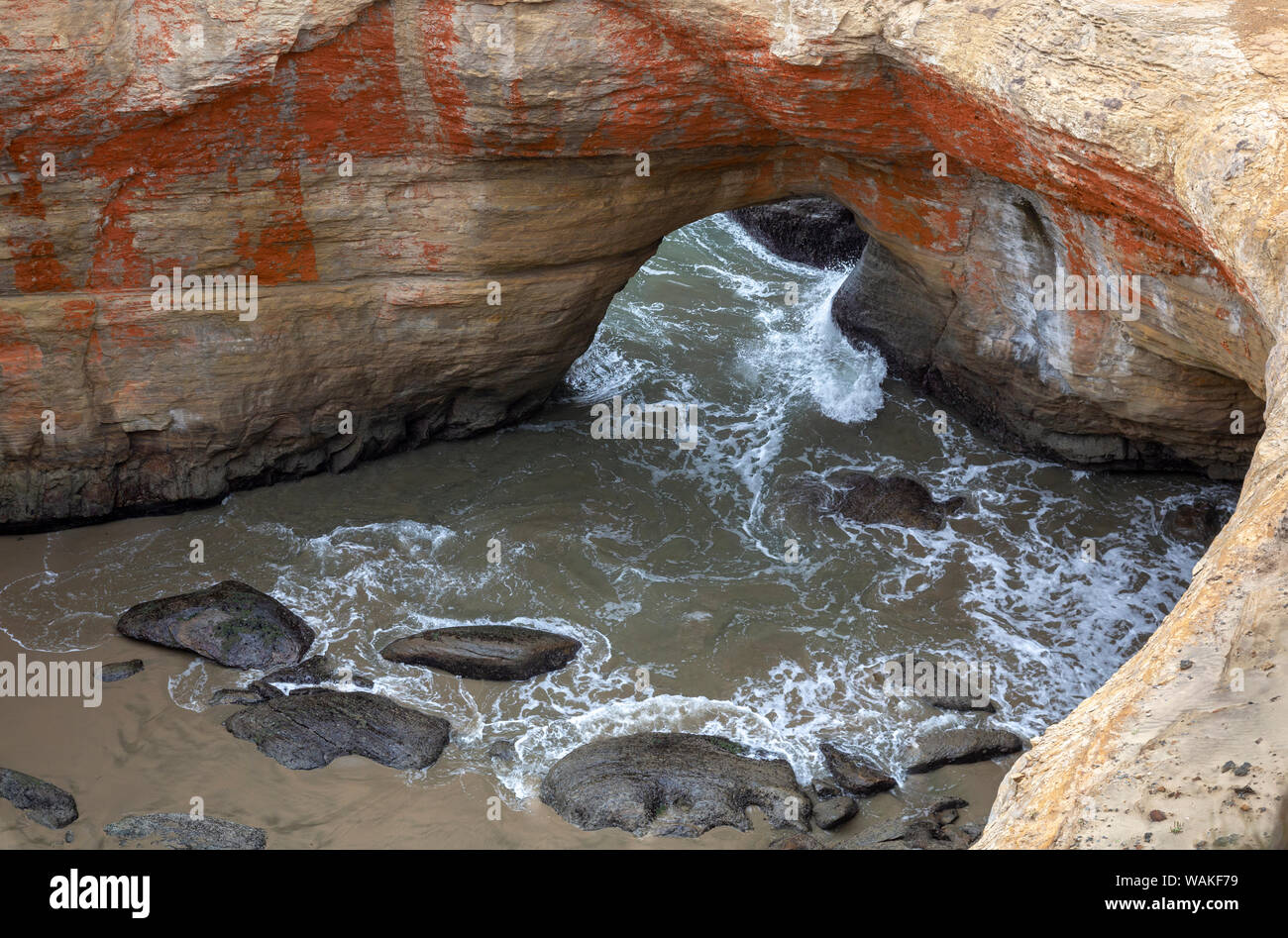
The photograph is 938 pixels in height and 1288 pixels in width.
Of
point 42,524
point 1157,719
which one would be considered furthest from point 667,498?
point 1157,719

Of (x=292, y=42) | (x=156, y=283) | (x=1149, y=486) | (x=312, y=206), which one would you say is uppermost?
(x=292, y=42)

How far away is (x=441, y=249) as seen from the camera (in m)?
8.06

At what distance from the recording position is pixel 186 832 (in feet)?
19.3

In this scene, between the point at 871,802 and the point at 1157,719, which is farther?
the point at 871,802

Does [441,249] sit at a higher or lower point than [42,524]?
higher

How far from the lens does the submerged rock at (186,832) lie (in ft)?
19.0

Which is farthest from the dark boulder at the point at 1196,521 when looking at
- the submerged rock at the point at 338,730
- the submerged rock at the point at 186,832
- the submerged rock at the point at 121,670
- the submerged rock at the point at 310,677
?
the submerged rock at the point at 121,670

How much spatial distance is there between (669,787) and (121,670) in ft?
11.4

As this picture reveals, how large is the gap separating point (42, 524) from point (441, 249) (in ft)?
11.4

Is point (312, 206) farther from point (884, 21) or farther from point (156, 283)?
point (884, 21)

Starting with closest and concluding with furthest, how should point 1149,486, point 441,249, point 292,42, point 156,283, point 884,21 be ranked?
point 884,21 < point 292,42 < point 156,283 < point 441,249 < point 1149,486

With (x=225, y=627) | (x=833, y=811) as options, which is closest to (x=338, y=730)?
(x=225, y=627)

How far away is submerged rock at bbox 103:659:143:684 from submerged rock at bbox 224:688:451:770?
31.5 inches

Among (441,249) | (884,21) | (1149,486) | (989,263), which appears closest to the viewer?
(884,21)
